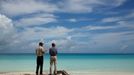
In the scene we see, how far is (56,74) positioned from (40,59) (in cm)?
215

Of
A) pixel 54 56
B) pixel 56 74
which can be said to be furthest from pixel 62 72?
pixel 54 56

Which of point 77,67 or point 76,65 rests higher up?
point 76,65

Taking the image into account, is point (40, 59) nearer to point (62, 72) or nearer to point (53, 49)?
point (53, 49)

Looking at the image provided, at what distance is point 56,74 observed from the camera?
834 inches

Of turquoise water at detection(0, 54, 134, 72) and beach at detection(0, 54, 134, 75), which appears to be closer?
beach at detection(0, 54, 134, 75)

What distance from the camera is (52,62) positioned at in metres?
20.3

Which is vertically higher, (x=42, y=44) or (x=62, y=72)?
(x=42, y=44)

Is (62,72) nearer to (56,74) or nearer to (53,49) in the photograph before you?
(56,74)

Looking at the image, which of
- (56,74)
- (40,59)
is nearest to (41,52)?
(40,59)

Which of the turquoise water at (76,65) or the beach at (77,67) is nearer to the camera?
the beach at (77,67)

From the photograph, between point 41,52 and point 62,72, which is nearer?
point 41,52

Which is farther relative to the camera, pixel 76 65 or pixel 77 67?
pixel 76 65

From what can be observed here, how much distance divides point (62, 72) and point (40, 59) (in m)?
2.48

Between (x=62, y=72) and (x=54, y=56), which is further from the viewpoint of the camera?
(x=62, y=72)
